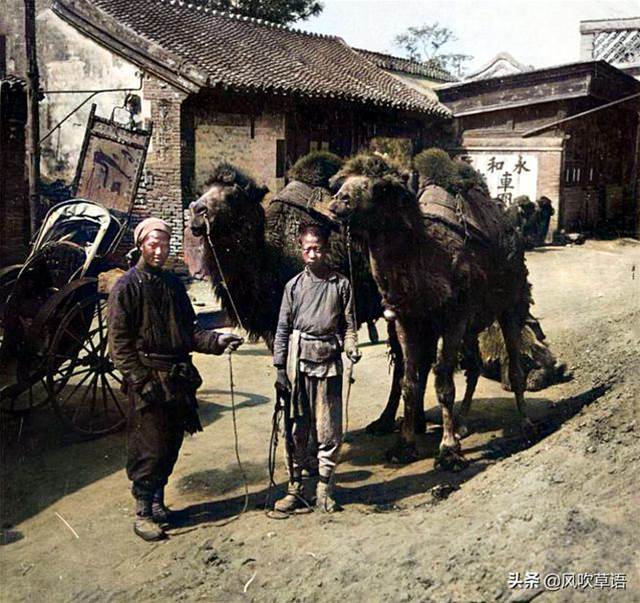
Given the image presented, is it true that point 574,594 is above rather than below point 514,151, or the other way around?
below

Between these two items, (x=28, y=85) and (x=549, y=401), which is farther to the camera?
(x=28, y=85)

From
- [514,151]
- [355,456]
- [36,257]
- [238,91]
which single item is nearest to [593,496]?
[355,456]

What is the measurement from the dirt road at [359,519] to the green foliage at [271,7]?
22870mm

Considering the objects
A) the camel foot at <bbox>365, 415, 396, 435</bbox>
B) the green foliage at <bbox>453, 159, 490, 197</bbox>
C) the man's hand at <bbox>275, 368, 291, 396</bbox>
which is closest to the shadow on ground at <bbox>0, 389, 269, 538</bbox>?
the camel foot at <bbox>365, 415, 396, 435</bbox>

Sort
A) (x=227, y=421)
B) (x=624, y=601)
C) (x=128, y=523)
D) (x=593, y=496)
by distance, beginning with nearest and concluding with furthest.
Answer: (x=624, y=601), (x=593, y=496), (x=128, y=523), (x=227, y=421)

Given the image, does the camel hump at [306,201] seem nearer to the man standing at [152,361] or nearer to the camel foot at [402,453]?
the man standing at [152,361]

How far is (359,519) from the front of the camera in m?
4.51

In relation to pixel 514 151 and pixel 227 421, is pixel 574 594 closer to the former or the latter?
pixel 227 421

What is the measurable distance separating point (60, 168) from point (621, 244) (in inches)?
543

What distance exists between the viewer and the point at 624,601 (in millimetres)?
2967

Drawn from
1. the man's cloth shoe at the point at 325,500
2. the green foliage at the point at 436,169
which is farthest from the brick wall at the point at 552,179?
the man's cloth shoe at the point at 325,500

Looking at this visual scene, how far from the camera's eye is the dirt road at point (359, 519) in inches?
133

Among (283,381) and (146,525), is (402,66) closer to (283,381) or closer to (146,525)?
(283,381)

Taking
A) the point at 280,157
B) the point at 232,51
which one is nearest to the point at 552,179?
the point at 280,157
